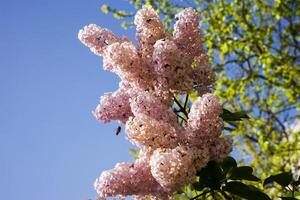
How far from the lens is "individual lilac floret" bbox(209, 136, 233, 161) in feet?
6.85

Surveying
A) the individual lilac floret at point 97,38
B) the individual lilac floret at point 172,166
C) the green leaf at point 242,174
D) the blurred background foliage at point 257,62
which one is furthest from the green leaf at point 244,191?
the blurred background foliage at point 257,62

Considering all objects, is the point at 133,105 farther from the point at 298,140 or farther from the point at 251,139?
the point at 251,139

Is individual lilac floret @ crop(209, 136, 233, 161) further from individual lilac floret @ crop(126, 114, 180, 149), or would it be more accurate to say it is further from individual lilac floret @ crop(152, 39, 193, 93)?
individual lilac floret @ crop(152, 39, 193, 93)

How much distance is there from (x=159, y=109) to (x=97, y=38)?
664 millimetres

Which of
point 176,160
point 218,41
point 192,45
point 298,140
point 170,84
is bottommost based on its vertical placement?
point 176,160

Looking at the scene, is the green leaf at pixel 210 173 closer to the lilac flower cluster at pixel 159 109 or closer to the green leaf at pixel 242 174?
the lilac flower cluster at pixel 159 109

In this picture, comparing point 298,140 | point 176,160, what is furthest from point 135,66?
point 298,140

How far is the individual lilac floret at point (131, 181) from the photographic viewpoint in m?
2.13

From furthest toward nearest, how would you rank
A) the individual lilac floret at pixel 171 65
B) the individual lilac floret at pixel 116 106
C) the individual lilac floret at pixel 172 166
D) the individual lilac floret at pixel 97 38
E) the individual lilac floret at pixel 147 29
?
the individual lilac floret at pixel 97 38
the individual lilac floret at pixel 147 29
the individual lilac floret at pixel 116 106
the individual lilac floret at pixel 171 65
the individual lilac floret at pixel 172 166

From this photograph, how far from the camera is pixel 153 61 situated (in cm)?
226

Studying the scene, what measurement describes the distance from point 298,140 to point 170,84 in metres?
6.45

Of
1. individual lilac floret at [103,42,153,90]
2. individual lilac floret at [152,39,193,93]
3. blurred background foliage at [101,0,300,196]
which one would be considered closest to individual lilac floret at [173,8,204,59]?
individual lilac floret at [152,39,193,93]

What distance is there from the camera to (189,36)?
2.40 m

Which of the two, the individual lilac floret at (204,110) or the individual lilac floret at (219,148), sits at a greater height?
the individual lilac floret at (204,110)
